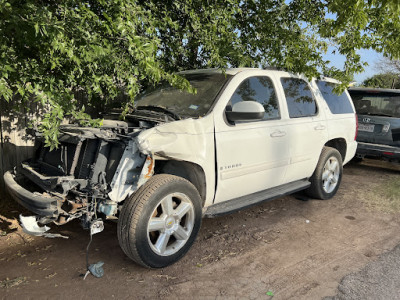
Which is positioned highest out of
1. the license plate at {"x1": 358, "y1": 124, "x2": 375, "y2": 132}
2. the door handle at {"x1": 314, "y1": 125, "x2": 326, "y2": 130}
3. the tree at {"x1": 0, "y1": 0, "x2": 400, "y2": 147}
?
the tree at {"x1": 0, "y1": 0, "x2": 400, "y2": 147}

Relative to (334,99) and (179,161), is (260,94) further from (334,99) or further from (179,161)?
(334,99)

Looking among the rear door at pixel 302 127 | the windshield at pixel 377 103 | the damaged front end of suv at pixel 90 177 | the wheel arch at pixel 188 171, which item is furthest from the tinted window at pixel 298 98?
the windshield at pixel 377 103

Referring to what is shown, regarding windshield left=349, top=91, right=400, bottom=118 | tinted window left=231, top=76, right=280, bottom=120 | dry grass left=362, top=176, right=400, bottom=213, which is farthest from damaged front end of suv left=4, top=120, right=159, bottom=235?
windshield left=349, top=91, right=400, bottom=118

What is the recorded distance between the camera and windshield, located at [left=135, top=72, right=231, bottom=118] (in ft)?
12.4

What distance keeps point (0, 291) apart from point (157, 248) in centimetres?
134

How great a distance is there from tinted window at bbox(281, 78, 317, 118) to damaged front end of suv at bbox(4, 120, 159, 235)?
2.13 m

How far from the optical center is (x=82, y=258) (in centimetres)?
345

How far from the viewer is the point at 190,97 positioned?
399 cm

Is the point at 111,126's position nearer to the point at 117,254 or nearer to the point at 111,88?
the point at 111,88

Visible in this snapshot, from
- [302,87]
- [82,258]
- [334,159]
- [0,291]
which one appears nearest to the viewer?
[0,291]

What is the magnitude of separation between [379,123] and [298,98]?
3.30 metres

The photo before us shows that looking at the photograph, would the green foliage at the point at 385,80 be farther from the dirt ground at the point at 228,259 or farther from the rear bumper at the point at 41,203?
the rear bumper at the point at 41,203

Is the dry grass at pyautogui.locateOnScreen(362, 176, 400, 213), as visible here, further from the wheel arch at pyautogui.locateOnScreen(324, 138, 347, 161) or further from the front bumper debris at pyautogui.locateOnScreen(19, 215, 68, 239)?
the front bumper debris at pyautogui.locateOnScreen(19, 215, 68, 239)

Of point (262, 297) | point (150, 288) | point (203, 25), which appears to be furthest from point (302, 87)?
point (150, 288)
